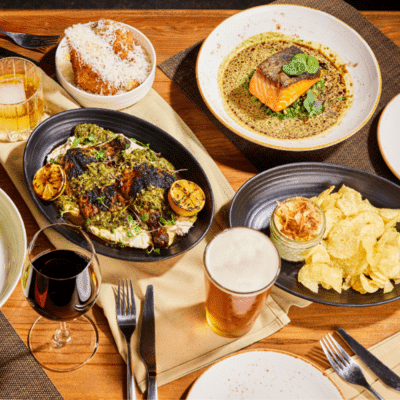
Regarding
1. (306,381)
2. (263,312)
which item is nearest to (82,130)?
(263,312)

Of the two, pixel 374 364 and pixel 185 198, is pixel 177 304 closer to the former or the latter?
pixel 185 198

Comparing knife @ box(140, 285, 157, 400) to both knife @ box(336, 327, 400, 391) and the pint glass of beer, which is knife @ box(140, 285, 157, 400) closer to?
the pint glass of beer

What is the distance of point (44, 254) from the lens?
1324 millimetres

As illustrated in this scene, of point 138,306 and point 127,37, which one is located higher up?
point 127,37

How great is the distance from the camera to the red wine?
124 cm

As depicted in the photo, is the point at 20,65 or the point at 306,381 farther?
the point at 20,65

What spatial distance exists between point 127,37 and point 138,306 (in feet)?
4.18

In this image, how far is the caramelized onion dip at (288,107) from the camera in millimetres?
2188

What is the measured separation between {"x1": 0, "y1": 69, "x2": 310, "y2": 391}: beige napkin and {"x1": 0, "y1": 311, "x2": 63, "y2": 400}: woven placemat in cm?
27

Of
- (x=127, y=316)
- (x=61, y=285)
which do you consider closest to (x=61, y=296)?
(x=61, y=285)

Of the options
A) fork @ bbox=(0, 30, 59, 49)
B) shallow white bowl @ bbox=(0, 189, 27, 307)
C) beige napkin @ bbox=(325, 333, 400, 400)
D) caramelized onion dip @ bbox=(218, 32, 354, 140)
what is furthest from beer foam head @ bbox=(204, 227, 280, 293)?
fork @ bbox=(0, 30, 59, 49)

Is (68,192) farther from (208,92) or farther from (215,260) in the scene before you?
(208,92)

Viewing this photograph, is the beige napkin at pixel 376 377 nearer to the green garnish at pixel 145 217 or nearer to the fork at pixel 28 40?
the green garnish at pixel 145 217

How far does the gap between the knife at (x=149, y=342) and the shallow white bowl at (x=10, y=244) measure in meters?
0.46
